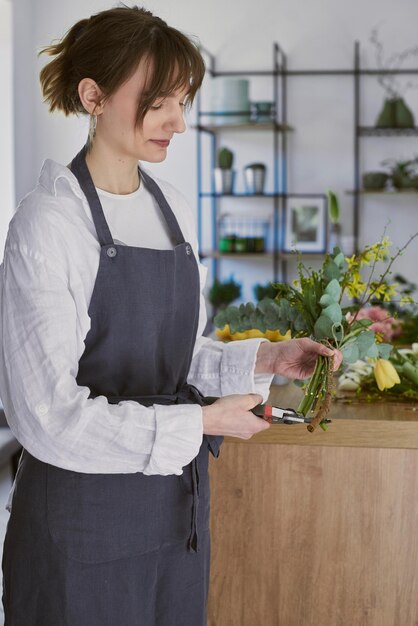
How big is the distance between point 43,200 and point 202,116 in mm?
5339

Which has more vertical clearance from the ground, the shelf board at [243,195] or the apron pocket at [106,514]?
the shelf board at [243,195]

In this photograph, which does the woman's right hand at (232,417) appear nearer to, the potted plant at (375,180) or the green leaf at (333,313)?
the green leaf at (333,313)

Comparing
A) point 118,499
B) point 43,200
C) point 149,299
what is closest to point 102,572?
point 118,499

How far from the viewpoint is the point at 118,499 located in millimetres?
1511

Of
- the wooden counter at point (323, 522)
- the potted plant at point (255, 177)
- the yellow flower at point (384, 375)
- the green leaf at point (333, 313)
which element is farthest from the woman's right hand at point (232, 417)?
the potted plant at point (255, 177)

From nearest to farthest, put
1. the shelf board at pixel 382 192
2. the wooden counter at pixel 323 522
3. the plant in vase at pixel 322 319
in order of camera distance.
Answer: the plant in vase at pixel 322 319 < the wooden counter at pixel 323 522 < the shelf board at pixel 382 192

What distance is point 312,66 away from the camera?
6.68m

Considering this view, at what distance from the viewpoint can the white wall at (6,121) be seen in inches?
249

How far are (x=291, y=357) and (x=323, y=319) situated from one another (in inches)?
5.3

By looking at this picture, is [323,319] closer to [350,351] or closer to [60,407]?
[350,351]

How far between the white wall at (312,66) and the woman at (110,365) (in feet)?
16.9

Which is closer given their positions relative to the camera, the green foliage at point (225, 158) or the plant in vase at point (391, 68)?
the green foliage at point (225, 158)

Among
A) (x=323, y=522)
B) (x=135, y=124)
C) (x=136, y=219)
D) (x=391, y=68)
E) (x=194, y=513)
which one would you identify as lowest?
(x=323, y=522)

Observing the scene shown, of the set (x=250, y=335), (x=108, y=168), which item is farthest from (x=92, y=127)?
(x=250, y=335)
